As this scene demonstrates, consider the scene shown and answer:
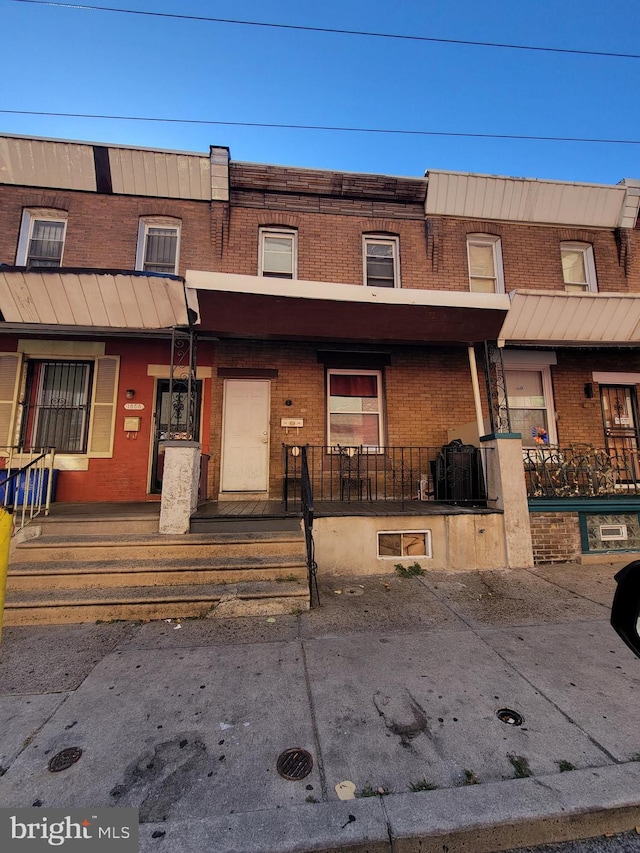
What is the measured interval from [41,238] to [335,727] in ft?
31.8

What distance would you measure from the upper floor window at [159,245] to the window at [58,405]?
250 cm

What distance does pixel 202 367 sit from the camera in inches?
293

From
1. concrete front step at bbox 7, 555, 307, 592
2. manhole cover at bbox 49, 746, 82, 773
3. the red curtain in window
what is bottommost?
manhole cover at bbox 49, 746, 82, 773

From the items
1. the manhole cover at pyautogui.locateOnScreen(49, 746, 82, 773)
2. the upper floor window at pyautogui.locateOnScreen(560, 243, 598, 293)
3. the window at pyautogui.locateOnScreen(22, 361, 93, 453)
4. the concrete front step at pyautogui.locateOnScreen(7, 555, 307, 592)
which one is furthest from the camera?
the upper floor window at pyautogui.locateOnScreen(560, 243, 598, 293)

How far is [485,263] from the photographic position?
8.43m

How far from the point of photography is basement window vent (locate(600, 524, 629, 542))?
6109 millimetres

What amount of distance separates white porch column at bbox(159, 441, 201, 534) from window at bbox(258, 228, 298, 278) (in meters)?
4.40

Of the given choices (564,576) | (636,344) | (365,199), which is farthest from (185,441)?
(636,344)

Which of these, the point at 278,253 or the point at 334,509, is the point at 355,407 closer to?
the point at 334,509

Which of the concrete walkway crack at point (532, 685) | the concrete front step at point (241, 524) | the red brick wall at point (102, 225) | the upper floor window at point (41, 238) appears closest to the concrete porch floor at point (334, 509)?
the concrete front step at point (241, 524)

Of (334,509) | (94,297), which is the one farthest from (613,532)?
(94,297)

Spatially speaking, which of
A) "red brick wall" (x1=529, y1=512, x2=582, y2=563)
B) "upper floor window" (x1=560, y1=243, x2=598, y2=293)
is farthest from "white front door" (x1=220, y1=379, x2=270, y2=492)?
"upper floor window" (x1=560, y1=243, x2=598, y2=293)

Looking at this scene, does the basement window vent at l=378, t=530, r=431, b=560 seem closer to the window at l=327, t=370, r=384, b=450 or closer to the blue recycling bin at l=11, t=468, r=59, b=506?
the window at l=327, t=370, r=384, b=450

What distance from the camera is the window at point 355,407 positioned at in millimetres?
7742
